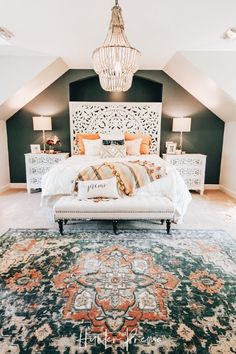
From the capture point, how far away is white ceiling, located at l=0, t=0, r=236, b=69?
7.36ft

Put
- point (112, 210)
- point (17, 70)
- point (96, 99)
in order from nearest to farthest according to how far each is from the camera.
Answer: point (112, 210)
point (17, 70)
point (96, 99)

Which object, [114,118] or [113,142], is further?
[114,118]


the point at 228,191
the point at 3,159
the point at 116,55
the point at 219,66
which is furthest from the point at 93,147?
the point at 228,191

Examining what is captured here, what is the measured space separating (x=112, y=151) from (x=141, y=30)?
1.80 metres

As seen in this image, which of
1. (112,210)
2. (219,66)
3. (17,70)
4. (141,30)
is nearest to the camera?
(112,210)

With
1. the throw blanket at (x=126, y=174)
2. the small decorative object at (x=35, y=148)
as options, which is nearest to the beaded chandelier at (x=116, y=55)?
the throw blanket at (x=126, y=174)

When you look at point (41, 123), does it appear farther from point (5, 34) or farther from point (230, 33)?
point (230, 33)

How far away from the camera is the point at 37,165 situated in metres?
4.25

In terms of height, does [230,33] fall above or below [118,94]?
above

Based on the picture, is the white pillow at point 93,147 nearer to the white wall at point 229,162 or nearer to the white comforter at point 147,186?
the white comforter at point 147,186

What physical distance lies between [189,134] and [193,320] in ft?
12.6

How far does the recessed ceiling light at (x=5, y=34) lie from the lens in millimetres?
2743

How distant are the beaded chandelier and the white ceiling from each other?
0.40 m

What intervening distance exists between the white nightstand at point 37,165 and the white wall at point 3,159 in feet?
1.95
